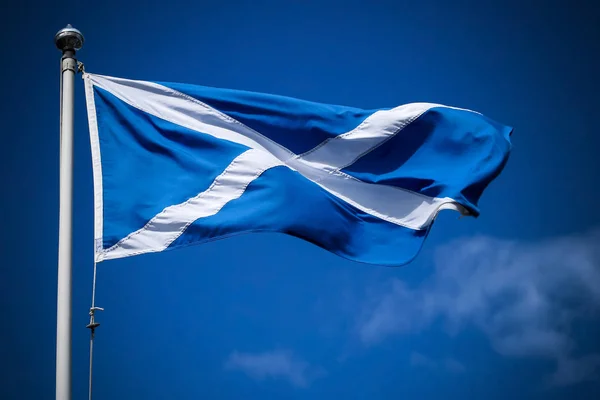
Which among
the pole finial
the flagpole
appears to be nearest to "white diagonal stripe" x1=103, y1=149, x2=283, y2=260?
the flagpole

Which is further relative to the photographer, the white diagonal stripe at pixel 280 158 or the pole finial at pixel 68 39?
the white diagonal stripe at pixel 280 158

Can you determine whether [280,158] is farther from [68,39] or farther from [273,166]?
[68,39]

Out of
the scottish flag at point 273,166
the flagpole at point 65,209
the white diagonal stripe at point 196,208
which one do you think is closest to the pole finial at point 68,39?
the flagpole at point 65,209

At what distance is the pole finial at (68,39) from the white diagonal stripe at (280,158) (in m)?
0.81

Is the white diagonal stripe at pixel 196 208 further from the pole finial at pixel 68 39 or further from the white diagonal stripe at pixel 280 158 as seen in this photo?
the pole finial at pixel 68 39

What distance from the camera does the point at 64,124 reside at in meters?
10.9

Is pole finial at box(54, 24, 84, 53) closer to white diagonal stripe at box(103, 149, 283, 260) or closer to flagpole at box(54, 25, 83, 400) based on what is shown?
flagpole at box(54, 25, 83, 400)

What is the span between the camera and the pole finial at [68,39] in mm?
11555

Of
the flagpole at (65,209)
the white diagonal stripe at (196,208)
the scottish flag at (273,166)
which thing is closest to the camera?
the flagpole at (65,209)

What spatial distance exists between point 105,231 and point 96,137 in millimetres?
1587

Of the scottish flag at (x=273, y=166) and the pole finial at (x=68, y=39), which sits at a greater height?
the pole finial at (x=68, y=39)

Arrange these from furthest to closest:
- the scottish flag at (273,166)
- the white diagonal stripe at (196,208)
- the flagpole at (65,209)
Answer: the scottish flag at (273,166) < the white diagonal stripe at (196,208) < the flagpole at (65,209)

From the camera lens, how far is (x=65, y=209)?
10.4 m

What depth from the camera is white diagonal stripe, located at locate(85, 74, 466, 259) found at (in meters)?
12.1
